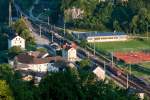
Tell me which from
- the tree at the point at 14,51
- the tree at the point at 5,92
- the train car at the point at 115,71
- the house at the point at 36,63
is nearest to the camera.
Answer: the tree at the point at 5,92

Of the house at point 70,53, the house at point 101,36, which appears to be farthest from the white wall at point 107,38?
the house at point 70,53

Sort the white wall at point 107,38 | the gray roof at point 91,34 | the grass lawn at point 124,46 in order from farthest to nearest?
the gray roof at point 91,34 → the white wall at point 107,38 → the grass lawn at point 124,46

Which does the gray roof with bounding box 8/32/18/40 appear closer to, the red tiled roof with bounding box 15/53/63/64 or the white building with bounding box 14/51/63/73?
the white building with bounding box 14/51/63/73

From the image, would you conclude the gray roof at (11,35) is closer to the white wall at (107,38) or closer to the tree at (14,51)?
the tree at (14,51)

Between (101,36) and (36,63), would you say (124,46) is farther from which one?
(36,63)

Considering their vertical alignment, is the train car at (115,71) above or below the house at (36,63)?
below

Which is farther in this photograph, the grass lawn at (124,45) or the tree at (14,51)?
the grass lawn at (124,45)

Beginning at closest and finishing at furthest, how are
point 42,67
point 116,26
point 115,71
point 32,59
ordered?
point 42,67 < point 32,59 < point 115,71 < point 116,26

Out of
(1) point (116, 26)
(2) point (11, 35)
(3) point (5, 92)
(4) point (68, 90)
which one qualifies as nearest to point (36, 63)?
(2) point (11, 35)
